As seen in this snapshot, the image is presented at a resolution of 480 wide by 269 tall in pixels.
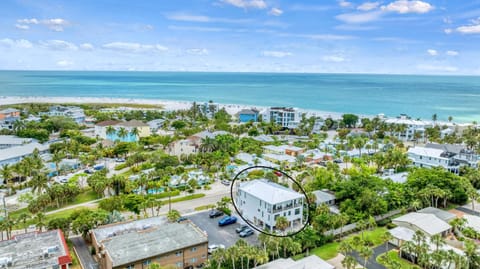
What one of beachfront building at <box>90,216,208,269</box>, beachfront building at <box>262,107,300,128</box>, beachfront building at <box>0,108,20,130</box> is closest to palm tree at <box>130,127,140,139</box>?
beachfront building at <box>0,108,20,130</box>

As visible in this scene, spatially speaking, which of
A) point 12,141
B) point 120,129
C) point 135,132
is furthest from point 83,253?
point 12,141

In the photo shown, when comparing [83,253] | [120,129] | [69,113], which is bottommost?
[83,253]

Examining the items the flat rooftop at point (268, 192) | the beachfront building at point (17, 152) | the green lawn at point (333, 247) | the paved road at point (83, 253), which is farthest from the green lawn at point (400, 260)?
the beachfront building at point (17, 152)

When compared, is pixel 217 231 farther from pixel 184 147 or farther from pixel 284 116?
pixel 284 116

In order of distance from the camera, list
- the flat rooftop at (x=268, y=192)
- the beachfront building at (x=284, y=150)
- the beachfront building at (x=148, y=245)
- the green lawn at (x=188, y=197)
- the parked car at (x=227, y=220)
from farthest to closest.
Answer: the beachfront building at (x=284, y=150), the green lawn at (x=188, y=197), the parked car at (x=227, y=220), the flat rooftop at (x=268, y=192), the beachfront building at (x=148, y=245)

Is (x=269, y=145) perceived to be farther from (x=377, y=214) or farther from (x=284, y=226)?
(x=284, y=226)

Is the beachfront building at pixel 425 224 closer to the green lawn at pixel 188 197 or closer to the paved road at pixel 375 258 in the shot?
the paved road at pixel 375 258

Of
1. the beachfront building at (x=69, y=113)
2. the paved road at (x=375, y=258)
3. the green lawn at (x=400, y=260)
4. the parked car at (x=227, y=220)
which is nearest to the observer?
the paved road at (x=375, y=258)
